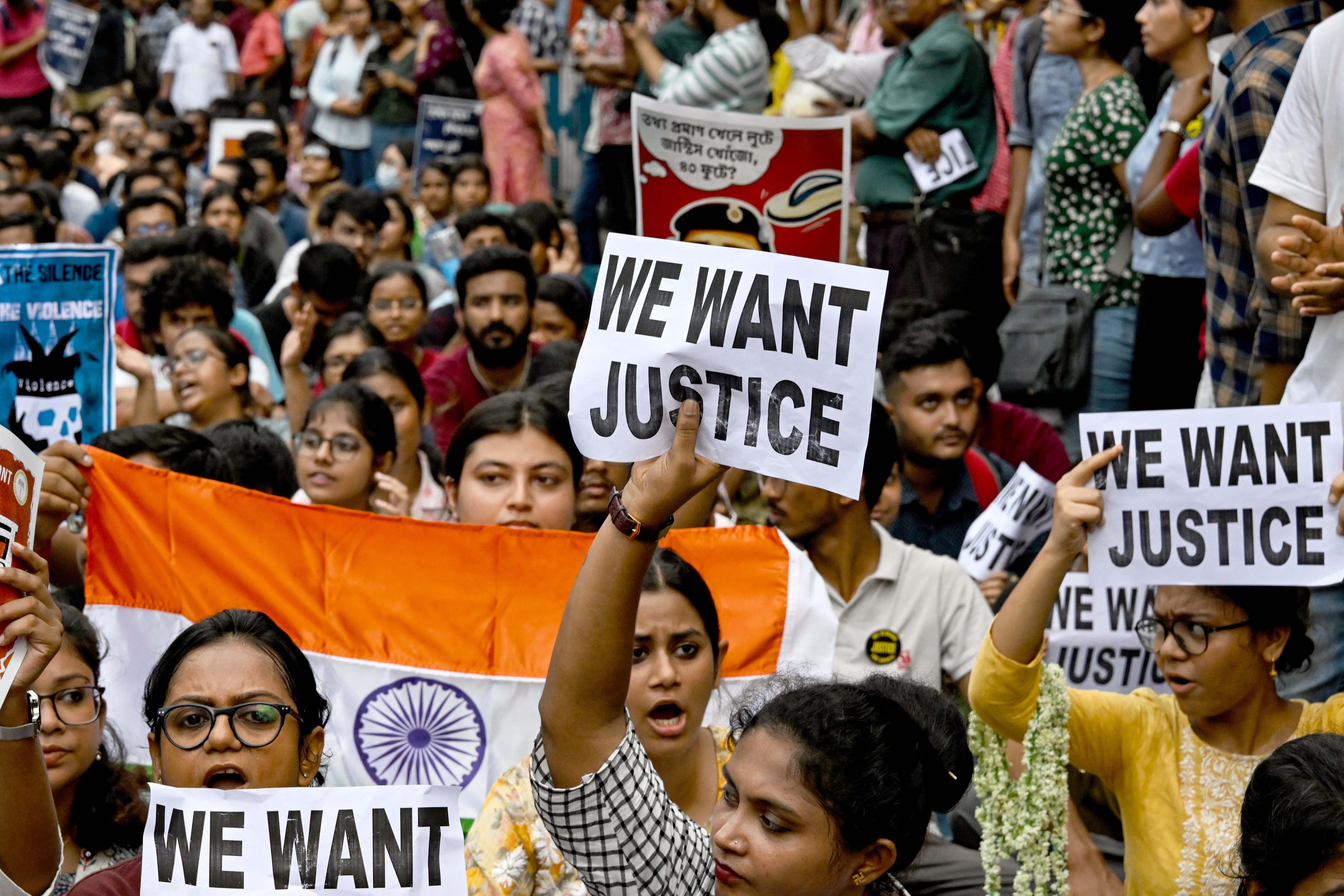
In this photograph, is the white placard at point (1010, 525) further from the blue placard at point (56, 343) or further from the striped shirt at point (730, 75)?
the striped shirt at point (730, 75)

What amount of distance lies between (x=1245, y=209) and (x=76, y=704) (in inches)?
120

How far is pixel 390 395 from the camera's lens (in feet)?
20.1

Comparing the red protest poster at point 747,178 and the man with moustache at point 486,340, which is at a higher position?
the red protest poster at point 747,178

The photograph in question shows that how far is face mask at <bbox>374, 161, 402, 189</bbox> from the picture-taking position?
1302 centimetres

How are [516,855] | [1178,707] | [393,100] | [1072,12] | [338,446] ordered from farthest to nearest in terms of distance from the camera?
[393,100] < [1072,12] < [338,446] < [1178,707] < [516,855]

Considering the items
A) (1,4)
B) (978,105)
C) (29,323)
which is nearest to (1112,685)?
(29,323)

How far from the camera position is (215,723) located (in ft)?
9.86

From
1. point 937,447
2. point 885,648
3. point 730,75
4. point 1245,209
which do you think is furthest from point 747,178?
point 730,75

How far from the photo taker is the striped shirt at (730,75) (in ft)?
27.9

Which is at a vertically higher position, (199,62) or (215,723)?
(199,62)

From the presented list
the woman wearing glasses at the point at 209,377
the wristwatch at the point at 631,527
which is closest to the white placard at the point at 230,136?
the woman wearing glasses at the point at 209,377

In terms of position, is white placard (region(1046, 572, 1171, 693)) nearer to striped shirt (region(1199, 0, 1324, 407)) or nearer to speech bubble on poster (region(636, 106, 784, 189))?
striped shirt (region(1199, 0, 1324, 407))

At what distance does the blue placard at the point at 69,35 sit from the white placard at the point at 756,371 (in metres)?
15.3

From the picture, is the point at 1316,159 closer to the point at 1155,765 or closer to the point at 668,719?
the point at 1155,765
